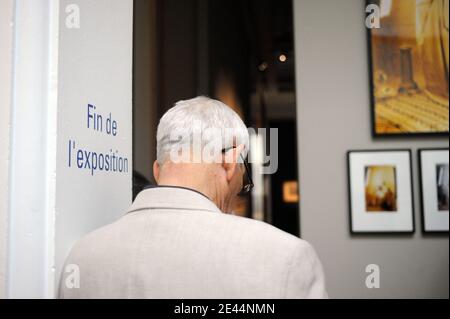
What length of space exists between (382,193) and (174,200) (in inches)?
77.8

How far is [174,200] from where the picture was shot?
0.91 meters

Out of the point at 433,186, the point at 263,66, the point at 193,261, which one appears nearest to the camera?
the point at 193,261

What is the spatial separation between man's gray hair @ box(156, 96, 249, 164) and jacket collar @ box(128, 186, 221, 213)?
0.27 ft

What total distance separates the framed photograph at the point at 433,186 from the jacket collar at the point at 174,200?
2.03 metres

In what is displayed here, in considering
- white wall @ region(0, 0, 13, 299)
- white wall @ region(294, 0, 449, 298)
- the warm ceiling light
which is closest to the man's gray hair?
white wall @ region(0, 0, 13, 299)

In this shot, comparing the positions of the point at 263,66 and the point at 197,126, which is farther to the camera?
the point at 263,66

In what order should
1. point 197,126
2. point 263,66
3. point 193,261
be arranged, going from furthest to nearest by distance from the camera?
point 263,66
point 197,126
point 193,261

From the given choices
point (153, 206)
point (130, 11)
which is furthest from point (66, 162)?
point (130, 11)

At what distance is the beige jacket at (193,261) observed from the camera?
0.81 m

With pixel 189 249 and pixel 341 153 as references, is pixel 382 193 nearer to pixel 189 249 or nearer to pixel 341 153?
pixel 341 153

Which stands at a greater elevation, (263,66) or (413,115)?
(263,66)

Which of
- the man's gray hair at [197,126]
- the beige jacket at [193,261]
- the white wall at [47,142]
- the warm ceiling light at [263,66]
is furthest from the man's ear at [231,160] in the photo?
the warm ceiling light at [263,66]

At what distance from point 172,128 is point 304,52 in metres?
1.98

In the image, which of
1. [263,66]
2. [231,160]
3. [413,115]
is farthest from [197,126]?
[263,66]
